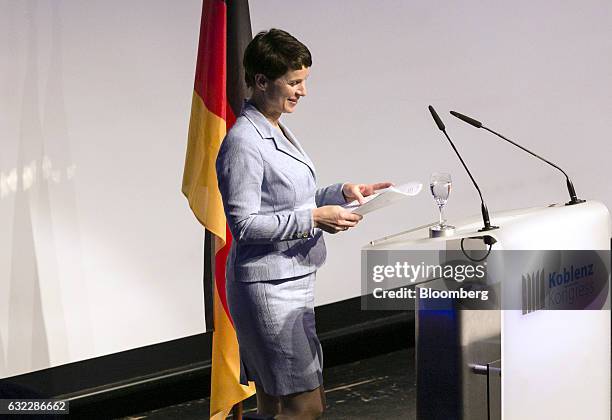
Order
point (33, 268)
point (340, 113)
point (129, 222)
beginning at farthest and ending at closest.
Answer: point (340, 113) → point (129, 222) → point (33, 268)

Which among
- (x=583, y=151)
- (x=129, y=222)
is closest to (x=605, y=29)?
(x=583, y=151)

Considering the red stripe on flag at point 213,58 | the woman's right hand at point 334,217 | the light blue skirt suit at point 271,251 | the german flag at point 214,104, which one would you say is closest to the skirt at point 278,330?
the light blue skirt suit at point 271,251

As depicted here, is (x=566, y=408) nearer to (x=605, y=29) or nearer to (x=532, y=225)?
(x=532, y=225)

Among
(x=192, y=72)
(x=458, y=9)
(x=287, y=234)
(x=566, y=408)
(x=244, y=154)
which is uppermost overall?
(x=458, y=9)

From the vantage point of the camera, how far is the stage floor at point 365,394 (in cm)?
474

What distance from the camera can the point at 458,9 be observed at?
5.75 m

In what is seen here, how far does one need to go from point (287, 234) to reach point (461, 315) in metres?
0.51

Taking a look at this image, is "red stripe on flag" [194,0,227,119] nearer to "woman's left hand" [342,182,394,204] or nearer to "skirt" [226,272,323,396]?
"woman's left hand" [342,182,394,204]

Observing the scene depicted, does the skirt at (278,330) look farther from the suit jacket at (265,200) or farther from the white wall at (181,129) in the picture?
the white wall at (181,129)

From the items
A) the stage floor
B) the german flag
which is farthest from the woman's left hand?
the stage floor

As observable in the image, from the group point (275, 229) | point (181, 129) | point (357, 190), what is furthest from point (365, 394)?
point (275, 229)

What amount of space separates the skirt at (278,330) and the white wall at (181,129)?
5.54 feet

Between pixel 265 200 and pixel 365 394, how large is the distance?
2.19 metres

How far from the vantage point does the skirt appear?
3045 mm
